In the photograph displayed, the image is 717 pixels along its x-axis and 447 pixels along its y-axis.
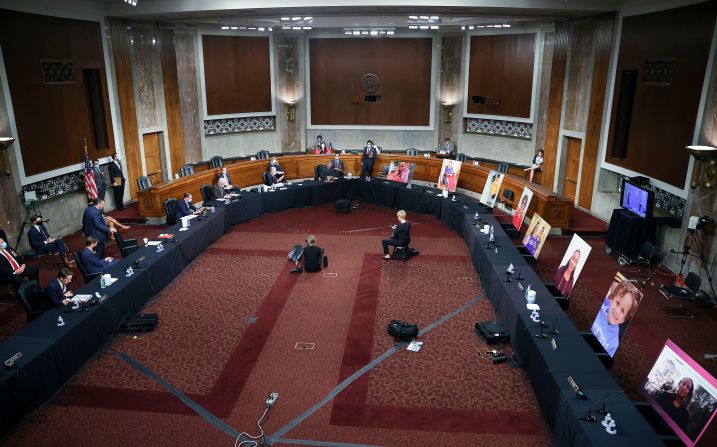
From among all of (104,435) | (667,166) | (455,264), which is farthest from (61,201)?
(667,166)

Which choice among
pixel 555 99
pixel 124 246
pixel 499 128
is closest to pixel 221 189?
pixel 124 246

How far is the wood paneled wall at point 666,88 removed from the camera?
36.6ft

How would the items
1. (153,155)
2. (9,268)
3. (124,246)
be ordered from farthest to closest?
1. (153,155)
2. (124,246)
3. (9,268)

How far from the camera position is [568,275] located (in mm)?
9086

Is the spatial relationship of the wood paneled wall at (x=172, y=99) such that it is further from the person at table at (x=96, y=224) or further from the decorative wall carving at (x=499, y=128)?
the decorative wall carving at (x=499, y=128)

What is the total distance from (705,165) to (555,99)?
23.8 ft

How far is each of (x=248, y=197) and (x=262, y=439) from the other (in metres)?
10.1

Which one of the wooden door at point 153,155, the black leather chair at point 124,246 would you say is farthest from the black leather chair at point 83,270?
the wooden door at point 153,155

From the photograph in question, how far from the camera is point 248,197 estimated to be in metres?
15.9

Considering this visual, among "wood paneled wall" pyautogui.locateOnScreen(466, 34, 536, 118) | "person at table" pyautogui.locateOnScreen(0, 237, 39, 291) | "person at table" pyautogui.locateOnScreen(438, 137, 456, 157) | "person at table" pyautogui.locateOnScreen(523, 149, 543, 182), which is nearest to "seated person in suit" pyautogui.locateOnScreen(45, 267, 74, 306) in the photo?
"person at table" pyautogui.locateOnScreen(0, 237, 39, 291)

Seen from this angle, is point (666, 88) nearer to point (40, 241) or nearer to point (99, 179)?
point (40, 241)

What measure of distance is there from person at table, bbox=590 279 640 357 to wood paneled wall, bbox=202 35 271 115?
1685 cm

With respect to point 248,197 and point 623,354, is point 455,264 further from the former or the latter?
point 248,197

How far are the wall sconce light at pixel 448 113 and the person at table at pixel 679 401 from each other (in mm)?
16954
